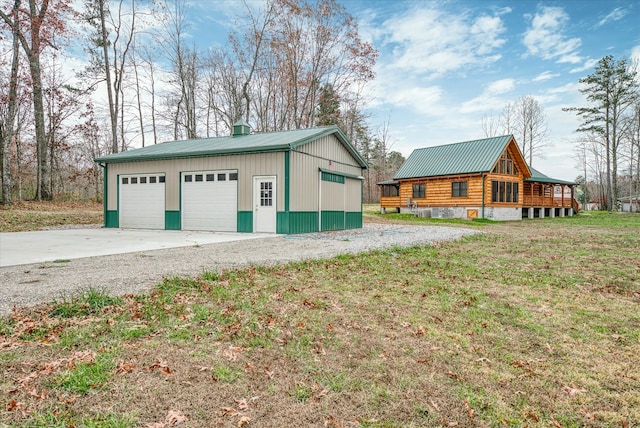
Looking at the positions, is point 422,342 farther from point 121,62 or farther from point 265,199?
point 121,62

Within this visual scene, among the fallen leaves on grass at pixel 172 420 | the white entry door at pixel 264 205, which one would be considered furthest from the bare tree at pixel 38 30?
the fallen leaves on grass at pixel 172 420

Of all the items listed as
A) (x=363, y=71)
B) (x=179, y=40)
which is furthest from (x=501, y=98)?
(x=179, y=40)

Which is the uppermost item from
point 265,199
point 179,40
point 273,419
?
point 179,40

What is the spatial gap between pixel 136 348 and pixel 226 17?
24828mm

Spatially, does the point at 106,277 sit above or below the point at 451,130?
below

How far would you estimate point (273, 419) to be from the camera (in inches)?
→ 84.3

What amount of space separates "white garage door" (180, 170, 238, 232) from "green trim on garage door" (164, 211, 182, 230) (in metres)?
0.25

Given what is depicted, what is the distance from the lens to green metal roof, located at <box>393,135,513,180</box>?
78.3 feet

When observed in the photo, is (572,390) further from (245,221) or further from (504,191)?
(504,191)

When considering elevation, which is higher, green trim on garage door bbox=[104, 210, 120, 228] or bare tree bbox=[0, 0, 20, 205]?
bare tree bbox=[0, 0, 20, 205]

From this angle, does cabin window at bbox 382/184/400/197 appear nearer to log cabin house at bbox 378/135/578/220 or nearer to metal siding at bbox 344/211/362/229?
log cabin house at bbox 378/135/578/220

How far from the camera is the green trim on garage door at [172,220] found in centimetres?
1488

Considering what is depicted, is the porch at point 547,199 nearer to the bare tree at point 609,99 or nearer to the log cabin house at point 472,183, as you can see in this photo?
the log cabin house at point 472,183

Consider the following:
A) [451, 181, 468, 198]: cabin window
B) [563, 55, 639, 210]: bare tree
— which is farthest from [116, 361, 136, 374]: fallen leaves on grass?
[563, 55, 639, 210]: bare tree
